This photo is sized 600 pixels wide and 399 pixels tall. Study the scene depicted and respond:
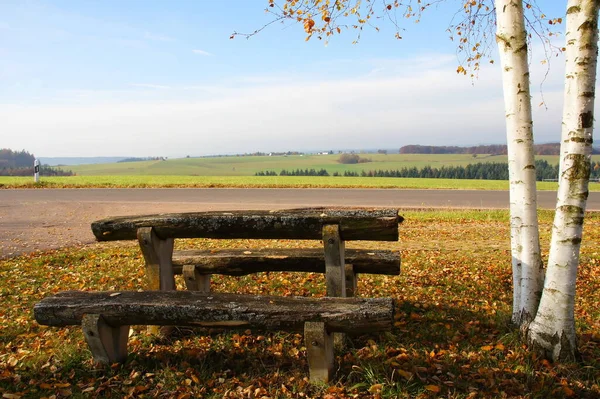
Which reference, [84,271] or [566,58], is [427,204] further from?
[566,58]

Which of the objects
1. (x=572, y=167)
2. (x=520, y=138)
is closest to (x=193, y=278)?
(x=520, y=138)

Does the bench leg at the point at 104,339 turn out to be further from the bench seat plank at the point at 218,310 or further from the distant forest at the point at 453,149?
the distant forest at the point at 453,149

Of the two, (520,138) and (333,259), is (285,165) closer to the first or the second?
(520,138)

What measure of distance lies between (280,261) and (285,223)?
102 centimetres

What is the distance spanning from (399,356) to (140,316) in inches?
83.5

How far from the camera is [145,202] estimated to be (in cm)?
1878

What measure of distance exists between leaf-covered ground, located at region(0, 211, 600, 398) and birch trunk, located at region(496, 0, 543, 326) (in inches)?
27.9

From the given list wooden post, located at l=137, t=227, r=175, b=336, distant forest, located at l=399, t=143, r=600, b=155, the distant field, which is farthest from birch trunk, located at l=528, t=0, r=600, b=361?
distant forest, located at l=399, t=143, r=600, b=155

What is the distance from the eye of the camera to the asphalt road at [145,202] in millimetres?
12359

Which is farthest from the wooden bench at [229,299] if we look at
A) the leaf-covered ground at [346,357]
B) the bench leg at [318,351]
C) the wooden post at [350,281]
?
the wooden post at [350,281]

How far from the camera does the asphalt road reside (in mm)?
Answer: 12359

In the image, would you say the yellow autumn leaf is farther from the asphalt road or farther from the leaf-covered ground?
the asphalt road

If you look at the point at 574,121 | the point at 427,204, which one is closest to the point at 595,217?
the point at 427,204

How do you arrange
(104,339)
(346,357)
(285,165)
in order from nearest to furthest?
(104,339) → (346,357) → (285,165)
